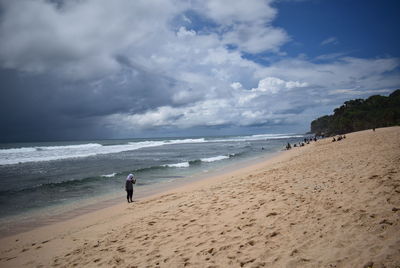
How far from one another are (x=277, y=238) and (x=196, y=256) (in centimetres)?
193

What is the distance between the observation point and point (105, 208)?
12805 millimetres

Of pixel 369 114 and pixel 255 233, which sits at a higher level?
pixel 369 114

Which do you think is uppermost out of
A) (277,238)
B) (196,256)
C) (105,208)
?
(277,238)

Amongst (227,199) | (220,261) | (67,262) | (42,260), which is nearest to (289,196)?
(227,199)

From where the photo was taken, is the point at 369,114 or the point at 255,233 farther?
the point at 369,114

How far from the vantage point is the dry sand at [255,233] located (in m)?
4.22

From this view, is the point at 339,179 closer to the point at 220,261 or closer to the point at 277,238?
the point at 277,238

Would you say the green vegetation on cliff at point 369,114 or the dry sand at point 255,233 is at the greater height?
the green vegetation on cliff at point 369,114

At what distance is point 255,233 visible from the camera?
5.50 meters

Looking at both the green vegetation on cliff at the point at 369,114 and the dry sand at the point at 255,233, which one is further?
the green vegetation on cliff at the point at 369,114

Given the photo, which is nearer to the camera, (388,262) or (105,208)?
(388,262)

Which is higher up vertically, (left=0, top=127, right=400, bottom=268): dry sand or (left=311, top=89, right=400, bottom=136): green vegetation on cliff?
(left=311, top=89, right=400, bottom=136): green vegetation on cliff

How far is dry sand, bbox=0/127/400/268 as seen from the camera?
4.22m

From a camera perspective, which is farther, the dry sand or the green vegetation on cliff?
the green vegetation on cliff
